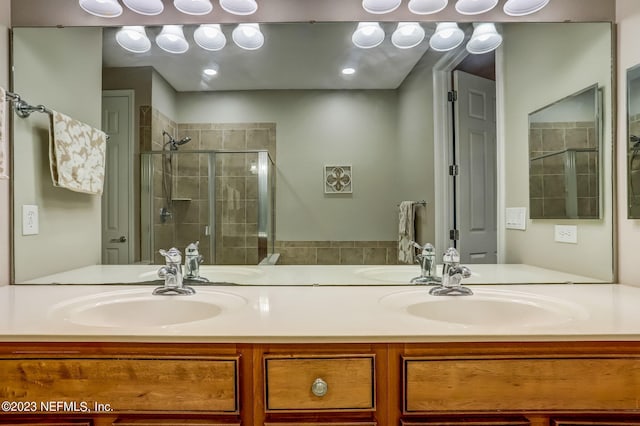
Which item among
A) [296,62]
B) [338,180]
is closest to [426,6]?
[296,62]

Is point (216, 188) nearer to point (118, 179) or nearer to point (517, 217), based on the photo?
point (118, 179)

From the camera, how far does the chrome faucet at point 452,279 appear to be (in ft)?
4.19

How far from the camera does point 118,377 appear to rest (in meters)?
0.87

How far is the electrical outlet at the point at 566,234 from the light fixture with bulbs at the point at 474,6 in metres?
1.01

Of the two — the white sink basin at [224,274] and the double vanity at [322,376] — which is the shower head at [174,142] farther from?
the double vanity at [322,376]

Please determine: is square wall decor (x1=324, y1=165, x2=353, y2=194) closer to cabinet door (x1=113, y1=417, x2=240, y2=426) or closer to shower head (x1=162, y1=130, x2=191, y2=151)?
shower head (x1=162, y1=130, x2=191, y2=151)

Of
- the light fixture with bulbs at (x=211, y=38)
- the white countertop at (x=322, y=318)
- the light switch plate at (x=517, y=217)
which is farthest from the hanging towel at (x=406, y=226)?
the light fixture with bulbs at (x=211, y=38)

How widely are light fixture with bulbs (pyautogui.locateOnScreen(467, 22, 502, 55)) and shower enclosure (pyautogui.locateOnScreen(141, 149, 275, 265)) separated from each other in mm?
1033

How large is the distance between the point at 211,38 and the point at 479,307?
157 centimetres

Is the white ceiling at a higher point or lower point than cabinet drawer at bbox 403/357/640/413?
higher

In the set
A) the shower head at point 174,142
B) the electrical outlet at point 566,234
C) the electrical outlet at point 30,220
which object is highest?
the shower head at point 174,142

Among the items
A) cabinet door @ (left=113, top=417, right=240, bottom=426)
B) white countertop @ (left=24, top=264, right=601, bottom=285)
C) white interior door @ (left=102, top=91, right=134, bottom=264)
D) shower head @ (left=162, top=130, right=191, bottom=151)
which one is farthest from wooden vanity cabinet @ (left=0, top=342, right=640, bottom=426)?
shower head @ (left=162, top=130, right=191, bottom=151)

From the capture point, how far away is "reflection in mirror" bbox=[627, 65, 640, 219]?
54.1 inches

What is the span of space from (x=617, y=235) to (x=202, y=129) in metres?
1.85
